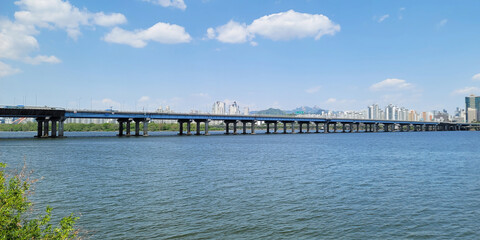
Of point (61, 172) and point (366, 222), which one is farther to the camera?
point (61, 172)

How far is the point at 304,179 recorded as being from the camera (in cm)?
3622

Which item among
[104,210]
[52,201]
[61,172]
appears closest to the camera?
[104,210]

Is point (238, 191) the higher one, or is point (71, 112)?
point (71, 112)

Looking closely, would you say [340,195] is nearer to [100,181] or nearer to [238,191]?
[238,191]

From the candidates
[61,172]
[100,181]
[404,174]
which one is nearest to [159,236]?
[100,181]

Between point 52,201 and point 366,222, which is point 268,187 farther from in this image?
point 52,201

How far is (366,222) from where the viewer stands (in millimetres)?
20750

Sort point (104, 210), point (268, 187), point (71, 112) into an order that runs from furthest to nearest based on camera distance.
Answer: point (71, 112) < point (268, 187) < point (104, 210)

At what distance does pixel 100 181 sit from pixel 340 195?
882 inches

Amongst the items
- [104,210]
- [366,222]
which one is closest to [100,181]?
[104,210]

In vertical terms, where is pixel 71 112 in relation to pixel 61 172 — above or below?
above

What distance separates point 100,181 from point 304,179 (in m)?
20.2

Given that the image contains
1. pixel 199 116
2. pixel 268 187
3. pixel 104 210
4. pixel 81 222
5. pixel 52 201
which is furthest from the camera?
pixel 199 116

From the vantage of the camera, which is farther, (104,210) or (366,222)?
(104,210)
